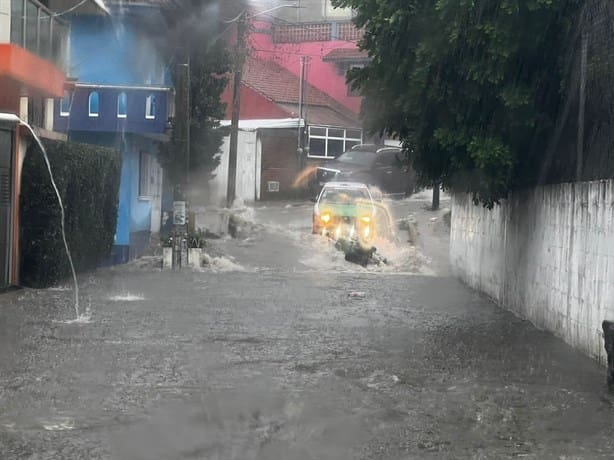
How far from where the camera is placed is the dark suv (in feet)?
112

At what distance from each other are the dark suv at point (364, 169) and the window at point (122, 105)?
13509 millimetres

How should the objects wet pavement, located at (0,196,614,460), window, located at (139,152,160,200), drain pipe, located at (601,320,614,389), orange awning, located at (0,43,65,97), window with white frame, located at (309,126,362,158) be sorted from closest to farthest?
wet pavement, located at (0,196,614,460), drain pipe, located at (601,320,614,389), orange awning, located at (0,43,65,97), window, located at (139,152,160,200), window with white frame, located at (309,126,362,158)

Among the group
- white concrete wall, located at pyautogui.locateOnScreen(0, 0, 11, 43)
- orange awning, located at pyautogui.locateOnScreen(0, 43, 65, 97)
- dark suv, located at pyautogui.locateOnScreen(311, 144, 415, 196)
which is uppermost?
white concrete wall, located at pyautogui.locateOnScreen(0, 0, 11, 43)

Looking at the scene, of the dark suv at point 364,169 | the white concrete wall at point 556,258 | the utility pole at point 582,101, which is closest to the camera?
the white concrete wall at point 556,258

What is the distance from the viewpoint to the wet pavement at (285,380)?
634 cm

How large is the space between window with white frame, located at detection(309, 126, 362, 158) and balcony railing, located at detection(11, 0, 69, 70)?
72.1ft

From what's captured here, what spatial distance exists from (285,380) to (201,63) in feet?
60.8

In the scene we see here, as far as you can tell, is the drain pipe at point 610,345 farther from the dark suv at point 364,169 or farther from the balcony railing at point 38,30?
the dark suv at point 364,169

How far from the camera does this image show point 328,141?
40781 millimetres

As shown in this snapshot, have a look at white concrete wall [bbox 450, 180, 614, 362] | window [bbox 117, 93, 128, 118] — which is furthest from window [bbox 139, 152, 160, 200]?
white concrete wall [bbox 450, 180, 614, 362]

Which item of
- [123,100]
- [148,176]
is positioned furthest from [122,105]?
[148,176]

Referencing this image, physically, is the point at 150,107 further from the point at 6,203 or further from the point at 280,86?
the point at 280,86

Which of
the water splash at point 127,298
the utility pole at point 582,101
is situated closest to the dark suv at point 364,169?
the water splash at point 127,298

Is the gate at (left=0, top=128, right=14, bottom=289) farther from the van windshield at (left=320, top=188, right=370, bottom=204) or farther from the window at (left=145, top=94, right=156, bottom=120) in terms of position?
the van windshield at (left=320, top=188, right=370, bottom=204)
